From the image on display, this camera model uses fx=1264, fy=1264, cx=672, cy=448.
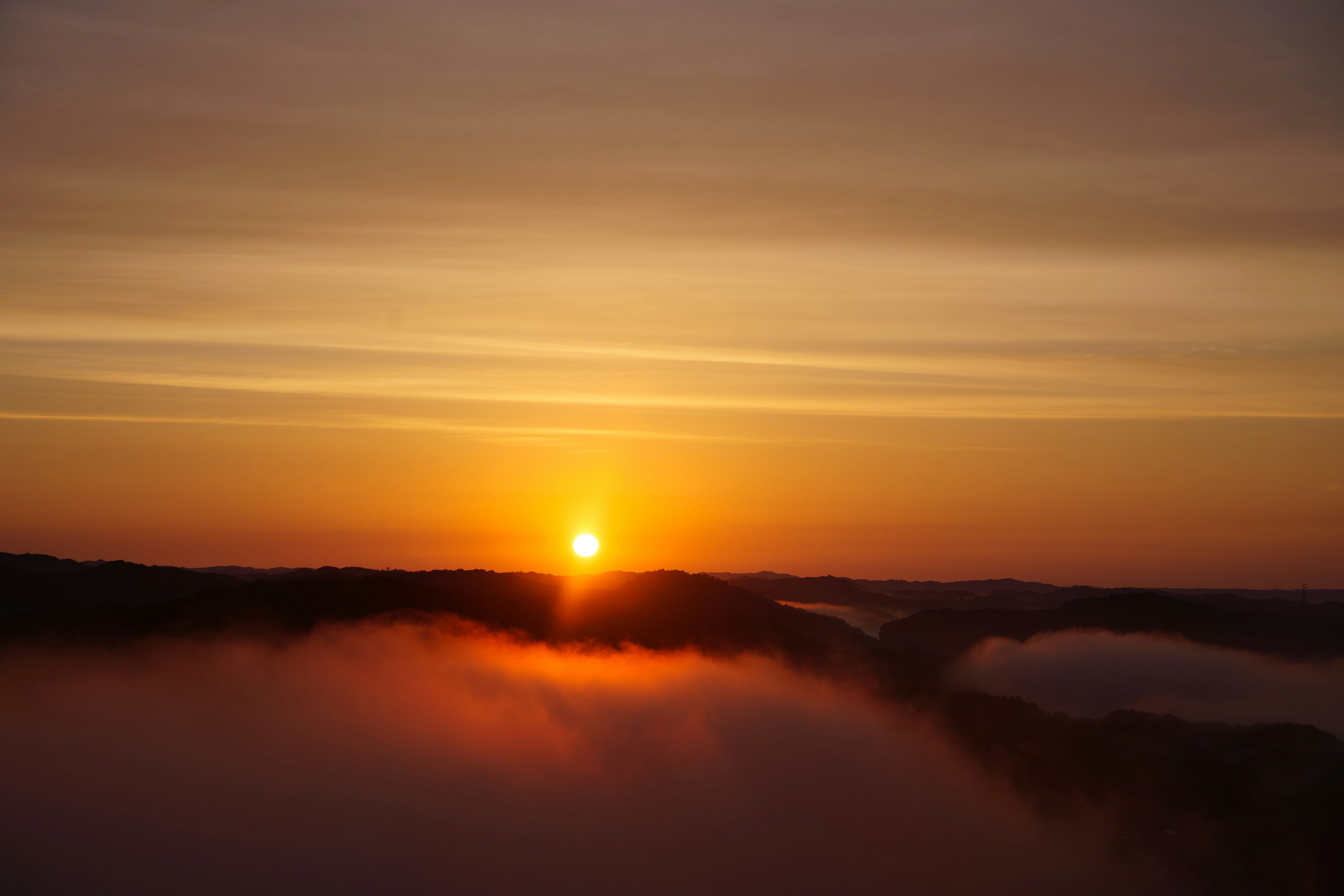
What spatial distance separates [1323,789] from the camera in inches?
5167

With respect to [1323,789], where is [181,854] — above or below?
below

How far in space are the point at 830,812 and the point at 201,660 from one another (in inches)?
3934

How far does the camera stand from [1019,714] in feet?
591

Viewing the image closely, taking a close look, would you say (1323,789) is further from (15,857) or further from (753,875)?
(15,857)

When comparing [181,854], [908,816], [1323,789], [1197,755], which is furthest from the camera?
[908,816]

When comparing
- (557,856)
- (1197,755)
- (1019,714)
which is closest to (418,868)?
(557,856)

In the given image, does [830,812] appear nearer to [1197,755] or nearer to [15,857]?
[1197,755]

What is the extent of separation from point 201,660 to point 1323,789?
509 feet

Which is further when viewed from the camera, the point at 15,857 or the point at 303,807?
the point at 303,807

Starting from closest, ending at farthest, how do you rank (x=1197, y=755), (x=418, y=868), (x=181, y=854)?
(x=1197, y=755) < (x=181, y=854) < (x=418, y=868)

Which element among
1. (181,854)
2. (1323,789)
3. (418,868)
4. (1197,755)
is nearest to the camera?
(1323,789)

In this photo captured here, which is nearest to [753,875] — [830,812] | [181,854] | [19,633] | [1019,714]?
[830,812]

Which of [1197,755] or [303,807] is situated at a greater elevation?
[1197,755]

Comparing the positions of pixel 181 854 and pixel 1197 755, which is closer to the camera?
pixel 1197 755
